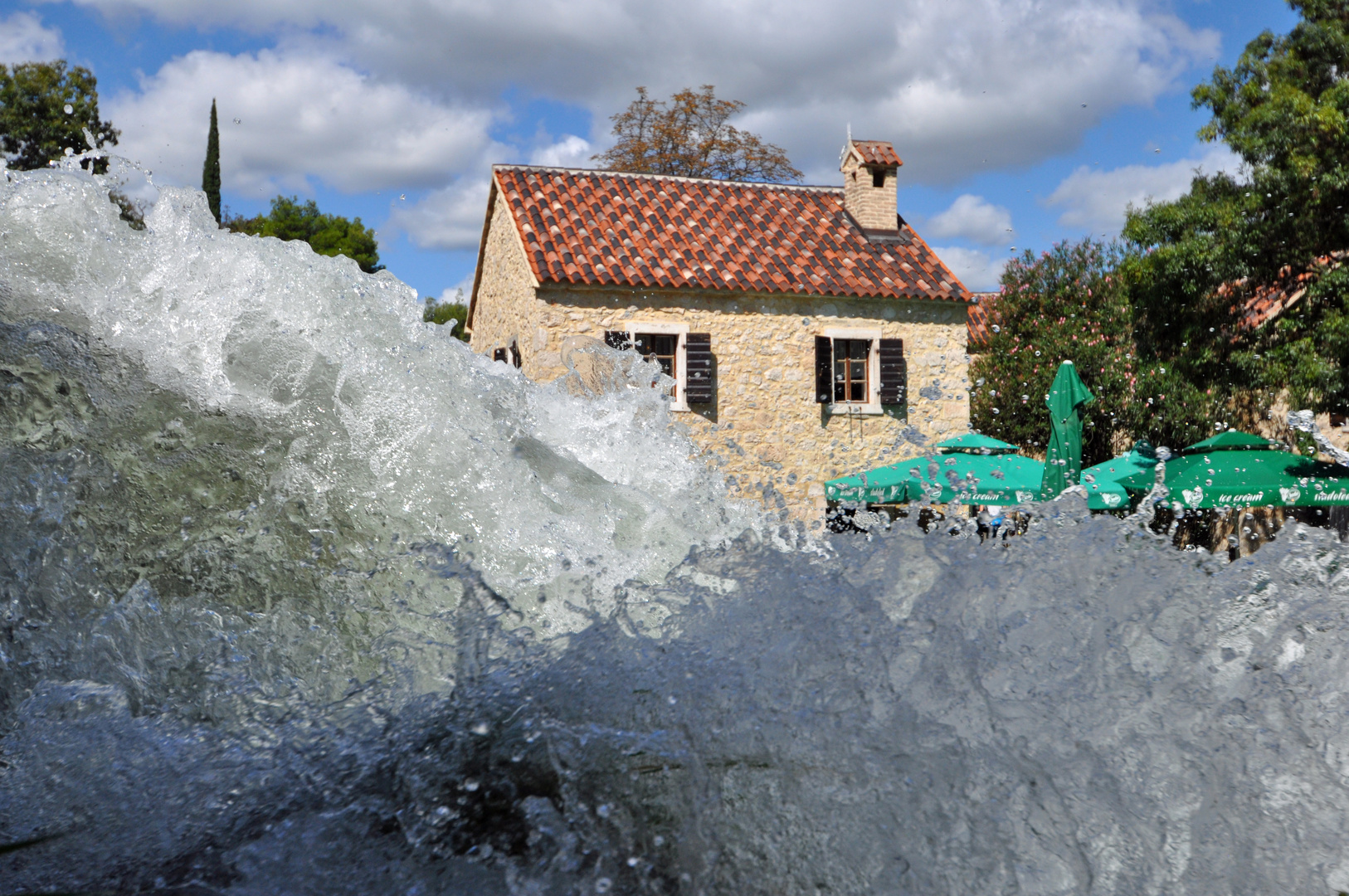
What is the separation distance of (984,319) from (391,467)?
17.0 meters

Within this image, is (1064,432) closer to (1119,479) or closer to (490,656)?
(1119,479)

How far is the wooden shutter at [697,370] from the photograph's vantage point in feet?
42.6

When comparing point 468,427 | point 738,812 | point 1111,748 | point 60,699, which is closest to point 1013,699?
point 1111,748

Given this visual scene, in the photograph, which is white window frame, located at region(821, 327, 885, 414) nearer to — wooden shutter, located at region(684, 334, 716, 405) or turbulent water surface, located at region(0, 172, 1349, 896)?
wooden shutter, located at region(684, 334, 716, 405)

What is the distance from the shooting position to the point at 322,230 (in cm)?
3534

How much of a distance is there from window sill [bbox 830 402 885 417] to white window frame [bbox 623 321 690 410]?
86.5 inches

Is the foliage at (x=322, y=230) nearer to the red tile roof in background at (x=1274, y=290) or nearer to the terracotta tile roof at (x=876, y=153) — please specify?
the terracotta tile roof at (x=876, y=153)

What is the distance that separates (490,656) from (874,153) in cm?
1436

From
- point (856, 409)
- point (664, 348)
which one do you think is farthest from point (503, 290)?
point (856, 409)

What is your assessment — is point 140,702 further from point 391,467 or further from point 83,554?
point 391,467

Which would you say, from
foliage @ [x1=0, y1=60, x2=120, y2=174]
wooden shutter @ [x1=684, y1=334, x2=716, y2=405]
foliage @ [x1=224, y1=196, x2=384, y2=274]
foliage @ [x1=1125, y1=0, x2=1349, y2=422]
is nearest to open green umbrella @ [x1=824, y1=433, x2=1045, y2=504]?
foliage @ [x1=1125, y1=0, x2=1349, y2=422]

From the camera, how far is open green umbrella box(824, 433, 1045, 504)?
884 centimetres

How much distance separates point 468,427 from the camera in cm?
→ 269

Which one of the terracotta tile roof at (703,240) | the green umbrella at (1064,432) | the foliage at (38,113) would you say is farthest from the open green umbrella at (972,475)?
the foliage at (38,113)
